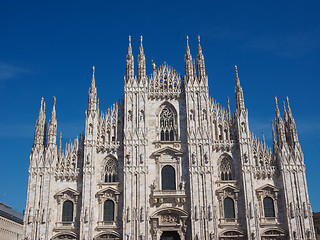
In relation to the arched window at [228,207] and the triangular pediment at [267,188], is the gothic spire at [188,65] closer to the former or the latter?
the arched window at [228,207]

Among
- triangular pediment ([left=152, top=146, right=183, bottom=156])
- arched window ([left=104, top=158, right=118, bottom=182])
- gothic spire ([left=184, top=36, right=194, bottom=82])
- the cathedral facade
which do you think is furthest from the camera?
gothic spire ([left=184, top=36, right=194, bottom=82])

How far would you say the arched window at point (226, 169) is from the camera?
39.6m

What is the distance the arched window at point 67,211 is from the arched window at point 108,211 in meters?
3.20

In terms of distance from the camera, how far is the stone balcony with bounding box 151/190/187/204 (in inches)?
1497

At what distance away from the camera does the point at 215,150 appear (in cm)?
4034

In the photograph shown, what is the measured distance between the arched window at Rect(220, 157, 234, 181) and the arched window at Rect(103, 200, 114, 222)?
11.1 m

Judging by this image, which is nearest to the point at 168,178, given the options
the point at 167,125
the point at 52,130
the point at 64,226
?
the point at 167,125

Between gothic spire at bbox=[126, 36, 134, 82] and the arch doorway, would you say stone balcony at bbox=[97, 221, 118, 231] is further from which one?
gothic spire at bbox=[126, 36, 134, 82]

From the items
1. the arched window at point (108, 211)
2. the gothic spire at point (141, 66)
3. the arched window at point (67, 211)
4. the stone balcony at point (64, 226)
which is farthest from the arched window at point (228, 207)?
the gothic spire at point (141, 66)

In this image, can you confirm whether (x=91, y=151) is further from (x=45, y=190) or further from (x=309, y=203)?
(x=309, y=203)

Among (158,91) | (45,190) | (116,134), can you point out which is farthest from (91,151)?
(158,91)

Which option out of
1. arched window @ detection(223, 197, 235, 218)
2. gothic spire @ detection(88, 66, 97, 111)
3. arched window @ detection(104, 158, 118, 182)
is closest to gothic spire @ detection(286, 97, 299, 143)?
arched window @ detection(223, 197, 235, 218)

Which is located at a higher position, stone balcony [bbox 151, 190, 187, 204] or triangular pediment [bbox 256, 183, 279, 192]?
triangular pediment [bbox 256, 183, 279, 192]

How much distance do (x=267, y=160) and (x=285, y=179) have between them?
256 centimetres
